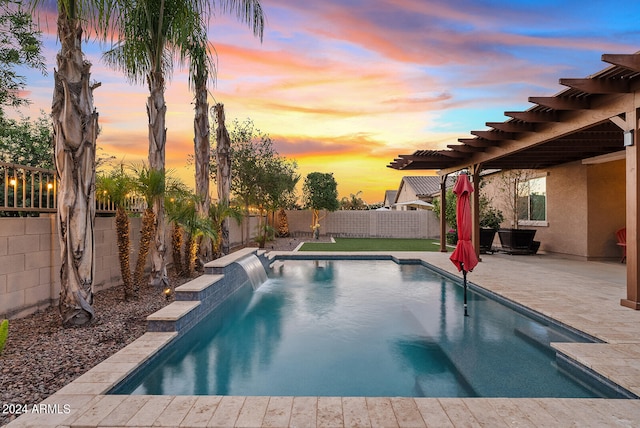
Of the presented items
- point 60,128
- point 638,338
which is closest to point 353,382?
point 638,338

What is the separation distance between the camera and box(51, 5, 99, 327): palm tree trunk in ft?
16.2

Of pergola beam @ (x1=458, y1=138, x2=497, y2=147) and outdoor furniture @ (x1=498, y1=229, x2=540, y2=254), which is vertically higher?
pergola beam @ (x1=458, y1=138, x2=497, y2=147)

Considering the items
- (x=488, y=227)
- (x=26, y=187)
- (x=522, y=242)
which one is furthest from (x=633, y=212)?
(x=488, y=227)

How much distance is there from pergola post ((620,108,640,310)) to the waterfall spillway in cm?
710

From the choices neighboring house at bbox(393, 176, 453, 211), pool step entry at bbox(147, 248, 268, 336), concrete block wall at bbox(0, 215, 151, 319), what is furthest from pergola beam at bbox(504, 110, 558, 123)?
neighboring house at bbox(393, 176, 453, 211)

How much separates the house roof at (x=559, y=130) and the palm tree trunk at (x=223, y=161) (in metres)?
5.78

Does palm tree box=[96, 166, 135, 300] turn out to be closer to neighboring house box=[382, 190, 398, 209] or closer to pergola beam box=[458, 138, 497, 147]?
pergola beam box=[458, 138, 497, 147]

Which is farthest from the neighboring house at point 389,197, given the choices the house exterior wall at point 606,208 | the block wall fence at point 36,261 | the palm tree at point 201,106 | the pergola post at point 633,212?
the block wall fence at point 36,261

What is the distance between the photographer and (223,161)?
1320 centimetres

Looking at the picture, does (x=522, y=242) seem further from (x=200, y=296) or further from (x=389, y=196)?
(x=389, y=196)

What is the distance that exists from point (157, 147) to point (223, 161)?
5.92m

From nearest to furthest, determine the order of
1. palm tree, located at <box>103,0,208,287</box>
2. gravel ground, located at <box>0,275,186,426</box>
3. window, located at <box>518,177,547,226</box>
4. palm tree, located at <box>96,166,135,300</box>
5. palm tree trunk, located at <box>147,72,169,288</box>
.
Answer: gravel ground, located at <box>0,275,186,426</box>, palm tree, located at <box>96,166,135,300</box>, palm tree, located at <box>103,0,208,287</box>, palm tree trunk, located at <box>147,72,169,288</box>, window, located at <box>518,177,547,226</box>

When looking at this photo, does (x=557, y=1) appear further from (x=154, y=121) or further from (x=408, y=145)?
(x=408, y=145)

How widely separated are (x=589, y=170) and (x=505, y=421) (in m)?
12.5
